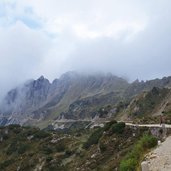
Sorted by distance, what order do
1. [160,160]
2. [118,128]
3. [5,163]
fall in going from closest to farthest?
[160,160], [118,128], [5,163]

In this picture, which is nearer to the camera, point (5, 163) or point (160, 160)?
point (160, 160)

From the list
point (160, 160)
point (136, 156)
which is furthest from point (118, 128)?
point (160, 160)

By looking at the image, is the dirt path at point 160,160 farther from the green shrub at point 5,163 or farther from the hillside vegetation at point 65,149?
Answer: the green shrub at point 5,163

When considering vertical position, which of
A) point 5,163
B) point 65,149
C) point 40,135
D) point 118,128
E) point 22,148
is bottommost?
point 5,163

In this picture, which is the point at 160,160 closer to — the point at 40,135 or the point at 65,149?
the point at 65,149

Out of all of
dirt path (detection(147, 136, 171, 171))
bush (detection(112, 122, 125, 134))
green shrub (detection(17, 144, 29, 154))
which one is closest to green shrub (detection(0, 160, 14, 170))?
green shrub (detection(17, 144, 29, 154))

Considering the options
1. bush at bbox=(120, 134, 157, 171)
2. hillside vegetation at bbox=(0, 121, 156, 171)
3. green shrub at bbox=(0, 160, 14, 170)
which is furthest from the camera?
green shrub at bbox=(0, 160, 14, 170)

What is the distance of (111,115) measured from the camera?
17850cm

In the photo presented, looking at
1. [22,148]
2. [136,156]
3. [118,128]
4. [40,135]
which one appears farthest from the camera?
[40,135]

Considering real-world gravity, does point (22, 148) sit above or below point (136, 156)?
below

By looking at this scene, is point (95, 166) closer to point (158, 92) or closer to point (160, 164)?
point (160, 164)

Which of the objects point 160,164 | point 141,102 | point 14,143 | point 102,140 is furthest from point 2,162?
point 141,102

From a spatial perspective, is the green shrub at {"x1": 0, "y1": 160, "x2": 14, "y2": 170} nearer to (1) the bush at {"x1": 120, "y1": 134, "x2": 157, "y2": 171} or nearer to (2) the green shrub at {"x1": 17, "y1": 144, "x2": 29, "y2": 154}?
(2) the green shrub at {"x1": 17, "y1": 144, "x2": 29, "y2": 154}

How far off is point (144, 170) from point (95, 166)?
33399mm
